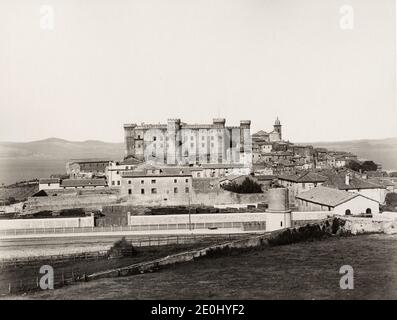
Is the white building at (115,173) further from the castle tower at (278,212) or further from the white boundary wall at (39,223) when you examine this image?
the castle tower at (278,212)

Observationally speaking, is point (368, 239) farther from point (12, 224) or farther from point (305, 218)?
point (12, 224)

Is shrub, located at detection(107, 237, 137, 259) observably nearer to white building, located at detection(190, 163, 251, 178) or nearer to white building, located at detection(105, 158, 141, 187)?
white building, located at detection(105, 158, 141, 187)

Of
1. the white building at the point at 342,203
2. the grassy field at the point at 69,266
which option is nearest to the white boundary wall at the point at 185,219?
the grassy field at the point at 69,266

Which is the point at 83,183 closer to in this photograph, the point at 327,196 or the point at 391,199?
the point at 327,196

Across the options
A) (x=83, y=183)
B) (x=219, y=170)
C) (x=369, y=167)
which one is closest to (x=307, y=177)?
(x=219, y=170)

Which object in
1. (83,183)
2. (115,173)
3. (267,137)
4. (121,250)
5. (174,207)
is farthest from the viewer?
(267,137)

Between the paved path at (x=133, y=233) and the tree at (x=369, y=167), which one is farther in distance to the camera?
the tree at (x=369, y=167)
